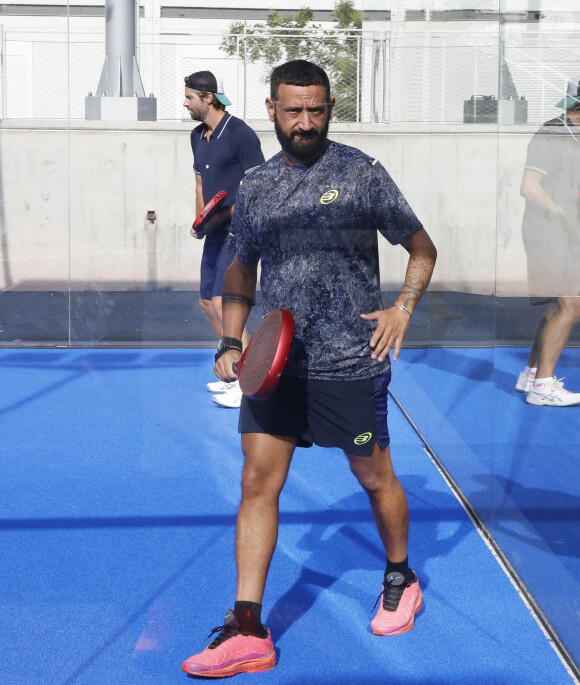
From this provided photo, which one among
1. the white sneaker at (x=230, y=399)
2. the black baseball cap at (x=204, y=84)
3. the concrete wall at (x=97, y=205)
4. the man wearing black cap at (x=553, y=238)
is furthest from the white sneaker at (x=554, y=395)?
the concrete wall at (x=97, y=205)

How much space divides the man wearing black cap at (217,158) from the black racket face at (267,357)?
2817 millimetres

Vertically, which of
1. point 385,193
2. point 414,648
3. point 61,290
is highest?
point 385,193

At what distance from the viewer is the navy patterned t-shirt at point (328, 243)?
2684 millimetres

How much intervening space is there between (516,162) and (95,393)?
3.76 m

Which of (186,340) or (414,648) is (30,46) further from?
(414,648)

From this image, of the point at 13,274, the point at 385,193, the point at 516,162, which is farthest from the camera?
the point at 13,274

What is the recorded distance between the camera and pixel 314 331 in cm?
273

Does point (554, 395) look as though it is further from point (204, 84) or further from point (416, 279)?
point (204, 84)

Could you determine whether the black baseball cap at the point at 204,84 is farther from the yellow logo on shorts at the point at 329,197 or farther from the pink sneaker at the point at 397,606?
the pink sneaker at the point at 397,606

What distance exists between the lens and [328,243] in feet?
8.84

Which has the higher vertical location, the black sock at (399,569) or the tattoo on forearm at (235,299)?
the tattoo on forearm at (235,299)

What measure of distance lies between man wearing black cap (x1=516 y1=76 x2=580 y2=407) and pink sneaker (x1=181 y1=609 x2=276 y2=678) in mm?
1030

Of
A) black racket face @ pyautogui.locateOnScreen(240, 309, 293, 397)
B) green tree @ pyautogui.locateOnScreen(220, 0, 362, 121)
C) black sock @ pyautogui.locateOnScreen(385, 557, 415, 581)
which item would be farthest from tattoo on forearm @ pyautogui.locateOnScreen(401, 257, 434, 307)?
green tree @ pyautogui.locateOnScreen(220, 0, 362, 121)

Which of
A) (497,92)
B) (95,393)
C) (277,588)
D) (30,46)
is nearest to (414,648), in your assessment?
(277,588)
